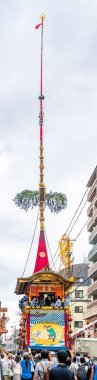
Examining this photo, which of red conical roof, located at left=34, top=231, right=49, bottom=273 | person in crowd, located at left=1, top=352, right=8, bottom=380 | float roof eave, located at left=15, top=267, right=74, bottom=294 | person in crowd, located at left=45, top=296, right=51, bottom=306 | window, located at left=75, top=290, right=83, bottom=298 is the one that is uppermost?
red conical roof, located at left=34, top=231, right=49, bottom=273

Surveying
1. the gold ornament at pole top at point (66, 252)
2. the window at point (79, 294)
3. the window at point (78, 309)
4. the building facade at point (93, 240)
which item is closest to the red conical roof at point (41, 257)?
the gold ornament at pole top at point (66, 252)

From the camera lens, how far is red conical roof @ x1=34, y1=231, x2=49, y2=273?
102ft

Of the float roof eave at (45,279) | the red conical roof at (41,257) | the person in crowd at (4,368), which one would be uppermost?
the red conical roof at (41,257)

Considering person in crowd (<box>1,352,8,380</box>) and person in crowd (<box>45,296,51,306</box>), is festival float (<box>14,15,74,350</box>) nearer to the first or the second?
person in crowd (<box>45,296,51,306</box>)

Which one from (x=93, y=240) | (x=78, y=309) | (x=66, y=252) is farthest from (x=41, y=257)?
(x=78, y=309)

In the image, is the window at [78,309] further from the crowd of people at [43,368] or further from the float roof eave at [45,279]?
the crowd of people at [43,368]

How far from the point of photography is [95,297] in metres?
65.1

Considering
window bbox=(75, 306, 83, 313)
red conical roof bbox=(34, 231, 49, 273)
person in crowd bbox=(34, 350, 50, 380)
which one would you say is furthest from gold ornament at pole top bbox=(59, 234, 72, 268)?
window bbox=(75, 306, 83, 313)

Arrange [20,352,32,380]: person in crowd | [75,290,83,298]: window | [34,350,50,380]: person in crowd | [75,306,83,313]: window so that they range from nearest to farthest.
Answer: [34,350,50,380]: person in crowd
[20,352,32,380]: person in crowd
[75,306,83,313]: window
[75,290,83,298]: window

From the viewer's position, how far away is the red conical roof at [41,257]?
1228 inches

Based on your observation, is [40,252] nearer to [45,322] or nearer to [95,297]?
[45,322]

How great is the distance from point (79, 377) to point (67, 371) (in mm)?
6923

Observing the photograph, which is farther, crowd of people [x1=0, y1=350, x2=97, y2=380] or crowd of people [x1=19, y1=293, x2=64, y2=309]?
crowd of people [x1=19, y1=293, x2=64, y2=309]

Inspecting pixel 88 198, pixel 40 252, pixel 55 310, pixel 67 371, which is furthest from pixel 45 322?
pixel 88 198
